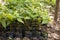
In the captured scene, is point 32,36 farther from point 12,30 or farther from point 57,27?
point 57,27

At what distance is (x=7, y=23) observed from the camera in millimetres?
2572

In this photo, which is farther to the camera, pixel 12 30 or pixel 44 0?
pixel 44 0

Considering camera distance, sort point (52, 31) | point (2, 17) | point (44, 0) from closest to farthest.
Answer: point (2, 17)
point (52, 31)
point (44, 0)

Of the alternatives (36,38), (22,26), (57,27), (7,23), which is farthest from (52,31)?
(7,23)

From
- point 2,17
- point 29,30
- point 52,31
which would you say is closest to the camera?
point 2,17

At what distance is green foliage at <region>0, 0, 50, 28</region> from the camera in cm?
258

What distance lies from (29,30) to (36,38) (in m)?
0.16

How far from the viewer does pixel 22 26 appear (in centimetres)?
270

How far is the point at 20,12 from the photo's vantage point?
2752 millimetres

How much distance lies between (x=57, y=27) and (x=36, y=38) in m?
0.77

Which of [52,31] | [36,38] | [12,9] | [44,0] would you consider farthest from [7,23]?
[44,0]

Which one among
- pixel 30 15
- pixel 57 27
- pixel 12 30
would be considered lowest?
pixel 57 27

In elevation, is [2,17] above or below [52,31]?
above

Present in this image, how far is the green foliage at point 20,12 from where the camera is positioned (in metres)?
2.58
